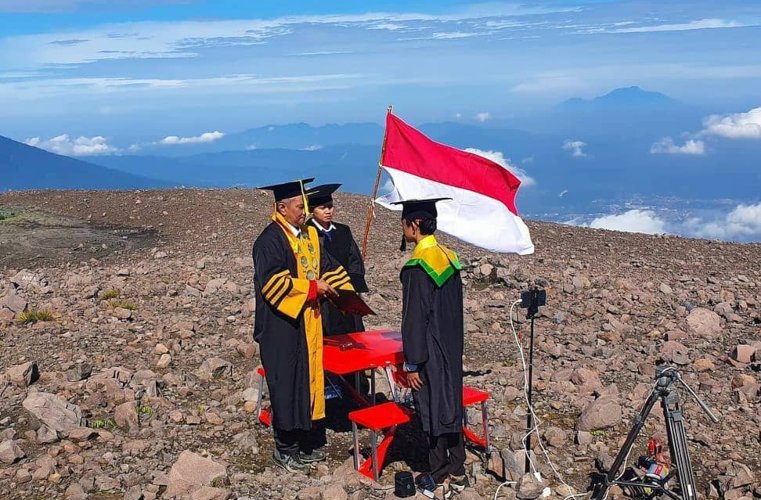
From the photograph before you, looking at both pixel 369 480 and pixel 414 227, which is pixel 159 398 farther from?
pixel 414 227

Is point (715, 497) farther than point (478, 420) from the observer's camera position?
No

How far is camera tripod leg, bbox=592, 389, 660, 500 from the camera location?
490 cm

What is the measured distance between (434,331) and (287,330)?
120 centimetres

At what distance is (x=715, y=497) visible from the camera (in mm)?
5855

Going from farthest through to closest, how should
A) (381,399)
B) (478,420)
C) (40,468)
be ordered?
(381,399), (478,420), (40,468)

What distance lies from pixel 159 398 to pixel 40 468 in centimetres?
157

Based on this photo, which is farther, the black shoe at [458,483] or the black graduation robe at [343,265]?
the black graduation robe at [343,265]

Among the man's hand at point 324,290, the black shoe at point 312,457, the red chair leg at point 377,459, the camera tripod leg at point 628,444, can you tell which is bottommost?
the black shoe at point 312,457

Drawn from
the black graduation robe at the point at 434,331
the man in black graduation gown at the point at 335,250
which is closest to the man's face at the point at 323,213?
the man in black graduation gown at the point at 335,250

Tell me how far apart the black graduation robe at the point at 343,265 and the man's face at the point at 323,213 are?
0.06 metres

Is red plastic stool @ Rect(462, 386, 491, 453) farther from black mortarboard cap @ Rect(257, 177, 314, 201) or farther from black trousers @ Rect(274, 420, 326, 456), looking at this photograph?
black mortarboard cap @ Rect(257, 177, 314, 201)

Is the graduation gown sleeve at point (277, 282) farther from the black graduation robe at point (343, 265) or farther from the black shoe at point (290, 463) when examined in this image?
the black graduation robe at point (343, 265)

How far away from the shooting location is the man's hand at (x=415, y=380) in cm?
584

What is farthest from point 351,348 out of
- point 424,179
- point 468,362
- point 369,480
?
point 468,362
